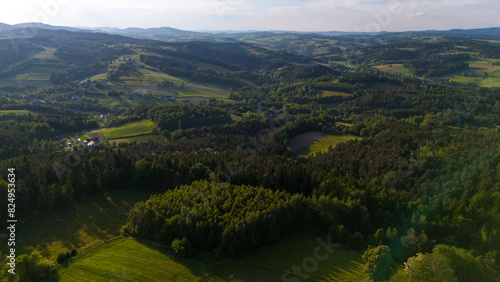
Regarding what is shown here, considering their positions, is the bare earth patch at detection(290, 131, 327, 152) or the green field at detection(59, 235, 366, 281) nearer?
the green field at detection(59, 235, 366, 281)

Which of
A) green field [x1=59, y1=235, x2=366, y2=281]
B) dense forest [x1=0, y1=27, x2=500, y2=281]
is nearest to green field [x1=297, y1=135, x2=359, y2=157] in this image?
dense forest [x1=0, y1=27, x2=500, y2=281]

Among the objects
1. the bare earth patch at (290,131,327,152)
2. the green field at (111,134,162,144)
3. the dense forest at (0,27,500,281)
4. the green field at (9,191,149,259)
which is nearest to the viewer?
the dense forest at (0,27,500,281)

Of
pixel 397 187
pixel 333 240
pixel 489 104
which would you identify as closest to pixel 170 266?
pixel 333 240

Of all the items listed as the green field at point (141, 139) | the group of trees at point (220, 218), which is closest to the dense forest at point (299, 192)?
the group of trees at point (220, 218)

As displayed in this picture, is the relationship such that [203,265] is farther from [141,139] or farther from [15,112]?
[15,112]

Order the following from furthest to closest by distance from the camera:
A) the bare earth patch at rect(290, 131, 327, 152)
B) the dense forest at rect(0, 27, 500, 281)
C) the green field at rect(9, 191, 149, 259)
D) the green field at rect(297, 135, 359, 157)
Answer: the bare earth patch at rect(290, 131, 327, 152)
the green field at rect(297, 135, 359, 157)
the green field at rect(9, 191, 149, 259)
the dense forest at rect(0, 27, 500, 281)

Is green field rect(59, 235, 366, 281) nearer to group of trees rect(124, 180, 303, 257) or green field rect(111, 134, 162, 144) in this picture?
group of trees rect(124, 180, 303, 257)
